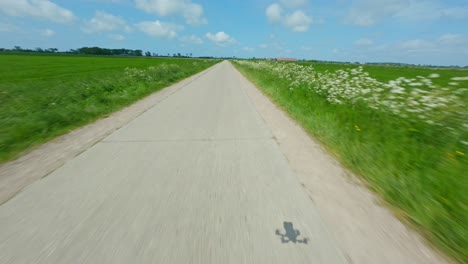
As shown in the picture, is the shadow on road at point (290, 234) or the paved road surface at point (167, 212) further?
the shadow on road at point (290, 234)

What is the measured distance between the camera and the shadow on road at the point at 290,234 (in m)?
2.36

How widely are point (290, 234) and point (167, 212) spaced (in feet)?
4.41

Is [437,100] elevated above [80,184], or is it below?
above

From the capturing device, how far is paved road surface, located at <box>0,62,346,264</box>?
2.20 meters

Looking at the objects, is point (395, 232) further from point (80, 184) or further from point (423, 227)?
point (80, 184)

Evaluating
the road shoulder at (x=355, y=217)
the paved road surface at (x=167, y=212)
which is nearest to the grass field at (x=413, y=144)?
the road shoulder at (x=355, y=217)

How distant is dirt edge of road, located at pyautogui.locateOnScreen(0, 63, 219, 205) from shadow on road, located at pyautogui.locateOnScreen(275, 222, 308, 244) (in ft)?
11.0

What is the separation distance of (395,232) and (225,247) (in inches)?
69.0

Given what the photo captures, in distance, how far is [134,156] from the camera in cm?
453

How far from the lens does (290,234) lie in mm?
2453

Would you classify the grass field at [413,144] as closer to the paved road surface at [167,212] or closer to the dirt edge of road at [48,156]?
the paved road surface at [167,212]

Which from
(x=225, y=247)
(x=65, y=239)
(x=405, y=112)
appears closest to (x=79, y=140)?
(x=65, y=239)

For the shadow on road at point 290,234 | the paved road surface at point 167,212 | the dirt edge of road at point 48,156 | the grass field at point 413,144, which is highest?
the grass field at point 413,144

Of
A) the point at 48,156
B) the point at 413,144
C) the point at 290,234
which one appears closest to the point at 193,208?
the point at 290,234
